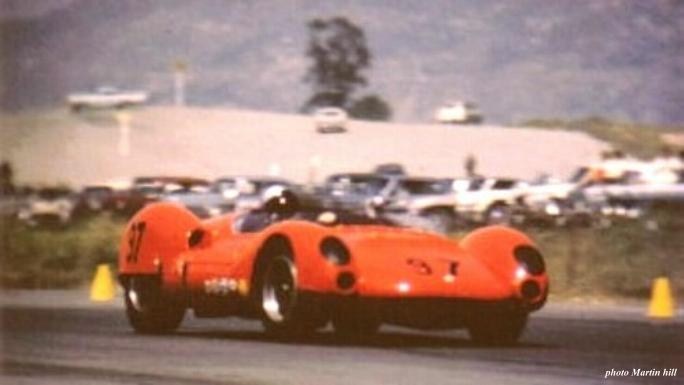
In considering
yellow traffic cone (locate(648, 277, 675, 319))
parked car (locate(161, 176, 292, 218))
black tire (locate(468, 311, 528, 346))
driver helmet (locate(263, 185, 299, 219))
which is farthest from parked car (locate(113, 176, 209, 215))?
yellow traffic cone (locate(648, 277, 675, 319))

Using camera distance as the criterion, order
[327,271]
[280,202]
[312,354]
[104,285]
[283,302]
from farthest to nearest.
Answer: [104,285] < [280,202] < [283,302] < [312,354] < [327,271]

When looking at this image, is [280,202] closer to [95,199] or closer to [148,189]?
[148,189]

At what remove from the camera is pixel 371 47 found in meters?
7.73

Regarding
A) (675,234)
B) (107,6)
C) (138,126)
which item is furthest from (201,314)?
(675,234)

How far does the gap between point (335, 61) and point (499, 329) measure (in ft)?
3.93

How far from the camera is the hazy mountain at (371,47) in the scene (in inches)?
299

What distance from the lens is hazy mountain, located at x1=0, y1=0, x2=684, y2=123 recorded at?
7.60 meters

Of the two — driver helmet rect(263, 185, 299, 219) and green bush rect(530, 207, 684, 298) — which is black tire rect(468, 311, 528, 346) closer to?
green bush rect(530, 207, 684, 298)

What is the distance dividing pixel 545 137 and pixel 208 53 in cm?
134

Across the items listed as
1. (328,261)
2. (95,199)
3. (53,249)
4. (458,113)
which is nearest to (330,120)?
(458,113)

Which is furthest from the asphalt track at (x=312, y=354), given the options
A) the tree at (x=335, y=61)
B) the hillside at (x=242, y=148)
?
the tree at (x=335, y=61)

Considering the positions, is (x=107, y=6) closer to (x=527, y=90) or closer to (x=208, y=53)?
(x=208, y=53)

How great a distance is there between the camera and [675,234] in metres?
8.20

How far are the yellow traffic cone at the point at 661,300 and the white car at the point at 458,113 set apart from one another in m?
1.09
